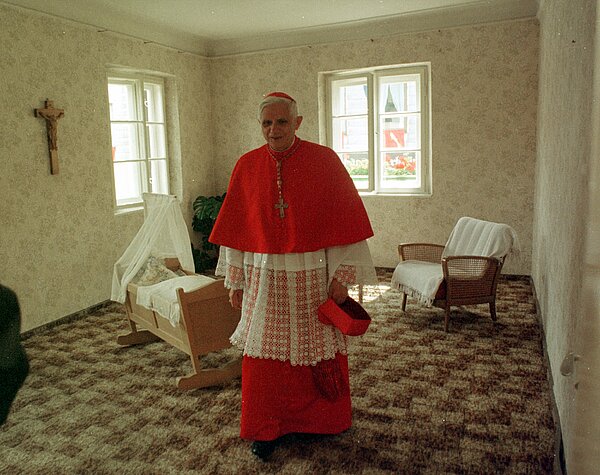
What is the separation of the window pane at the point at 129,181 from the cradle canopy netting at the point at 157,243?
154 cm

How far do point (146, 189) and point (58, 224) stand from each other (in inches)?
58.0

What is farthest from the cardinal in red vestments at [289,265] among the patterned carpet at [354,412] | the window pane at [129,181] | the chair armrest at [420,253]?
the window pane at [129,181]

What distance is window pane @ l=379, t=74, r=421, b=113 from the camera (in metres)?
6.16

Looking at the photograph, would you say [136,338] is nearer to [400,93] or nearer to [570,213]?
[570,213]

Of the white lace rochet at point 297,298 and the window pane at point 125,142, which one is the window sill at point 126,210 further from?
the white lace rochet at point 297,298

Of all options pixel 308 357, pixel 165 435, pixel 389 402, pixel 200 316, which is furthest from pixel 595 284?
pixel 200 316

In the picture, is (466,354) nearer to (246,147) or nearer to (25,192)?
(25,192)

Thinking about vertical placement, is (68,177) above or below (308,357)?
above

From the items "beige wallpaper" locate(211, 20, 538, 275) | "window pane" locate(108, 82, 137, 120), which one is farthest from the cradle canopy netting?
"beige wallpaper" locate(211, 20, 538, 275)

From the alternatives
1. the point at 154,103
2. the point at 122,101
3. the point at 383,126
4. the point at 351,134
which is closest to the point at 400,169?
the point at 383,126

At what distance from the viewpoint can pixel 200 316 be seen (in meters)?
3.38

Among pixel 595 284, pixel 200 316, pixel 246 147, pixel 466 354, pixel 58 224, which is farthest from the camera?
pixel 246 147

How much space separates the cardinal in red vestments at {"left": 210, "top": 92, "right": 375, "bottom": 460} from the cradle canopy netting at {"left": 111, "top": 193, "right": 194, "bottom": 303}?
1.54m

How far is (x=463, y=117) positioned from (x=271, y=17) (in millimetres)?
2222
